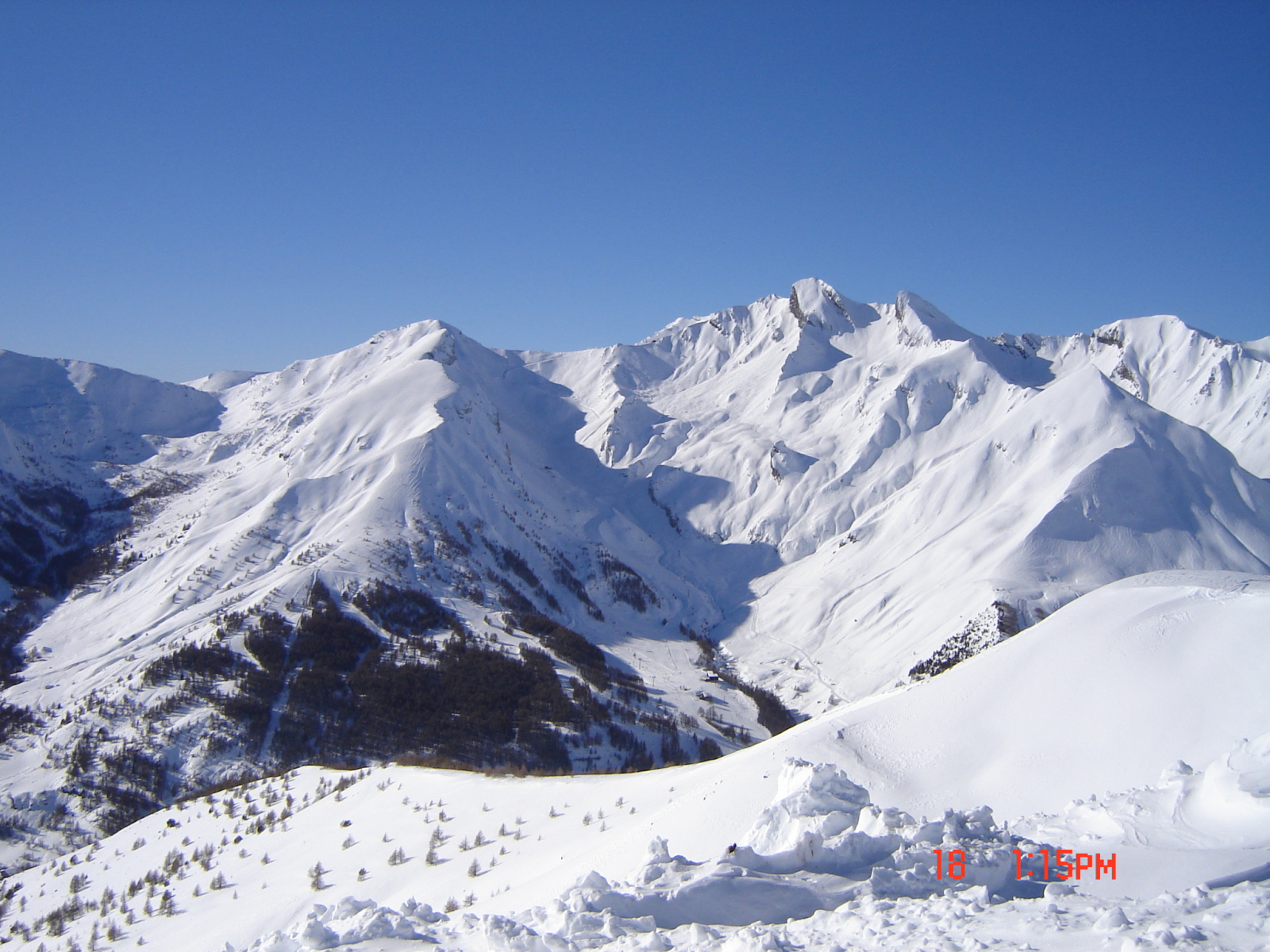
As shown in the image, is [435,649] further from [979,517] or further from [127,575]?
[979,517]

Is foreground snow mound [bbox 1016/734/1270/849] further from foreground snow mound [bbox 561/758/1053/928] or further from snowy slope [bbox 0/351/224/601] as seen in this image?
snowy slope [bbox 0/351/224/601]

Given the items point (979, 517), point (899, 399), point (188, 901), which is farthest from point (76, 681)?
point (899, 399)

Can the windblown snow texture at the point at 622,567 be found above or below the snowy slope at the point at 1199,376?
below

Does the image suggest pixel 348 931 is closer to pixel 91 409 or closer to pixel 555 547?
pixel 555 547

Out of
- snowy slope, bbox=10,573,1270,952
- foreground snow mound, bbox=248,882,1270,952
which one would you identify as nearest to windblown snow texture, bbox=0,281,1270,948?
snowy slope, bbox=10,573,1270,952

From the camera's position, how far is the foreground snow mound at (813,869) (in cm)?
1112

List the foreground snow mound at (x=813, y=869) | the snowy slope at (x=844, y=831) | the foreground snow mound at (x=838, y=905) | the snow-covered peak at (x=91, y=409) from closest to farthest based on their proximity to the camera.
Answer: the foreground snow mound at (x=838, y=905)
the snowy slope at (x=844, y=831)
the foreground snow mound at (x=813, y=869)
the snow-covered peak at (x=91, y=409)

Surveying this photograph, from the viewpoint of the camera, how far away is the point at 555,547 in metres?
123

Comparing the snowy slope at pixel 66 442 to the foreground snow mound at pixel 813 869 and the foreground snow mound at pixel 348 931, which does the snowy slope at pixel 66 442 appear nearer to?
the foreground snow mound at pixel 348 931

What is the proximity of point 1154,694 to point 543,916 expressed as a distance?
48.7 feet

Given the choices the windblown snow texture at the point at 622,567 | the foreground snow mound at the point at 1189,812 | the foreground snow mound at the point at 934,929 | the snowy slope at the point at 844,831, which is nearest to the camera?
the foreground snow mound at the point at 934,929

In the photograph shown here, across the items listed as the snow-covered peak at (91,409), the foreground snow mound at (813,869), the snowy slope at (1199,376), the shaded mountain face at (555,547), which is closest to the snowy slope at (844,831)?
the foreground snow mound at (813,869)

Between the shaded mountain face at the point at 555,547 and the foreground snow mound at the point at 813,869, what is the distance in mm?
51313

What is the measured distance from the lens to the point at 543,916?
1198 cm
